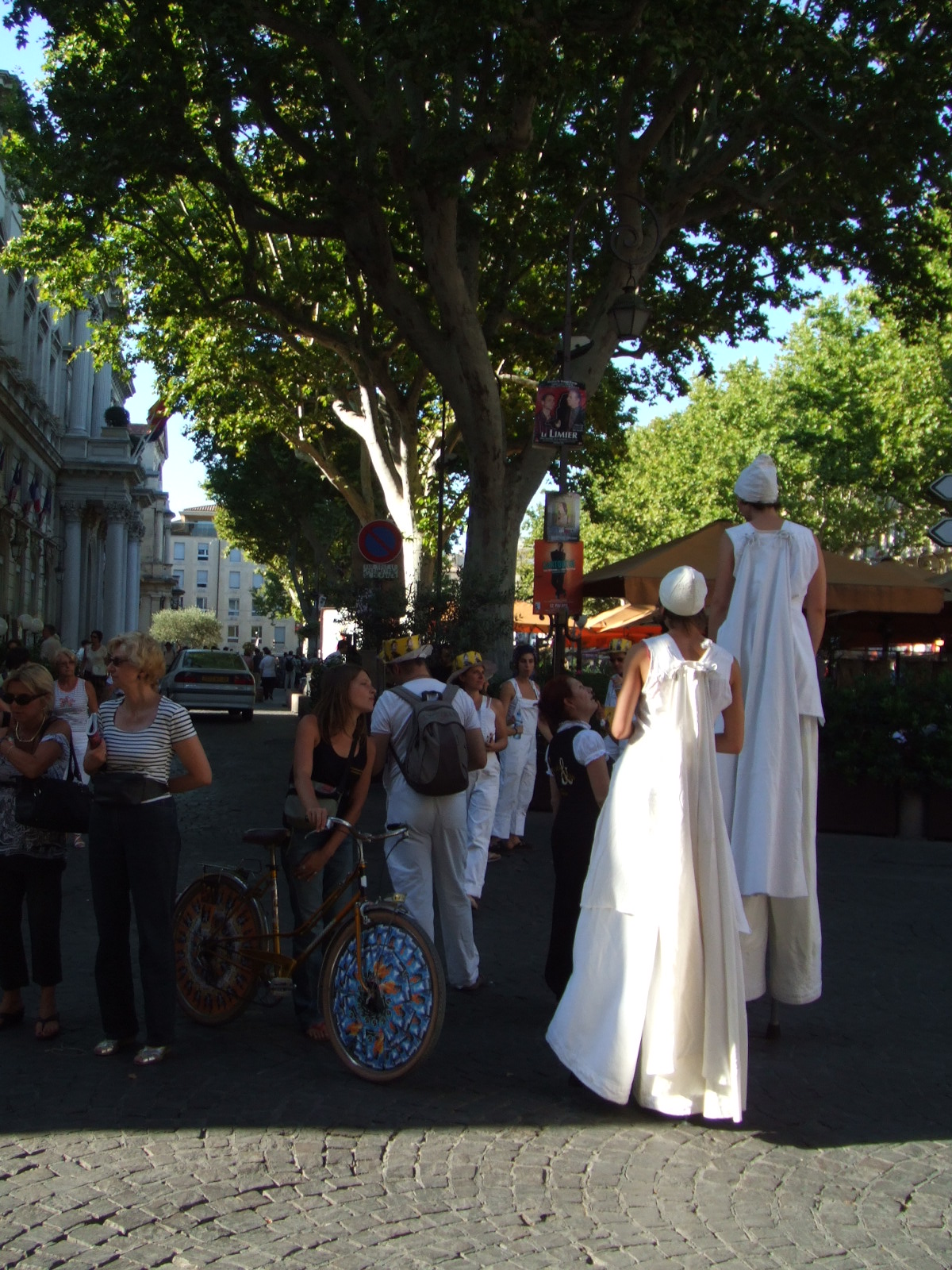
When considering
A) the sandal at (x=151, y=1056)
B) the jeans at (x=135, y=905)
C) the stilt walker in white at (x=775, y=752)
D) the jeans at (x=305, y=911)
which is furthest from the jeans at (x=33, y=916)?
the stilt walker in white at (x=775, y=752)

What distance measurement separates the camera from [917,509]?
155ft

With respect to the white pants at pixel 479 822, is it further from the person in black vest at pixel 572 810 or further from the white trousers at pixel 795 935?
the white trousers at pixel 795 935

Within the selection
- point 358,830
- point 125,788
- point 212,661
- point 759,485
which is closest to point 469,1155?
point 358,830

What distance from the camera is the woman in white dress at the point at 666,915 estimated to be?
4.92m

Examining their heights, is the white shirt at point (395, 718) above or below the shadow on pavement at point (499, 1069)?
above

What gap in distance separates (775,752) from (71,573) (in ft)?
178

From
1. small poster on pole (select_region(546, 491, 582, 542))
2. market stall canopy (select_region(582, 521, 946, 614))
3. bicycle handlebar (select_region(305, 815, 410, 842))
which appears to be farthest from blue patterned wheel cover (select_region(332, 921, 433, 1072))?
small poster on pole (select_region(546, 491, 582, 542))

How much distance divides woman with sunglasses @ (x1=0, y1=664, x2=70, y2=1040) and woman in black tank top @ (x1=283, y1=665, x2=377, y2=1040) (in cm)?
101

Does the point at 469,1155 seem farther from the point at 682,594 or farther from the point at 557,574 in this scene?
the point at 557,574

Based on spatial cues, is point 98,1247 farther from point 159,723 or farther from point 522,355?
point 522,355

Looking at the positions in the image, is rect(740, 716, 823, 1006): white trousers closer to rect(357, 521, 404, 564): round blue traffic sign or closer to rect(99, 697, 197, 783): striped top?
rect(99, 697, 197, 783): striped top

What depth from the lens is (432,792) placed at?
6.46 metres

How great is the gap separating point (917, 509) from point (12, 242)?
32.6 meters

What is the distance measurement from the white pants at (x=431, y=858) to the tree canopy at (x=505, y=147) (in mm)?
8463
